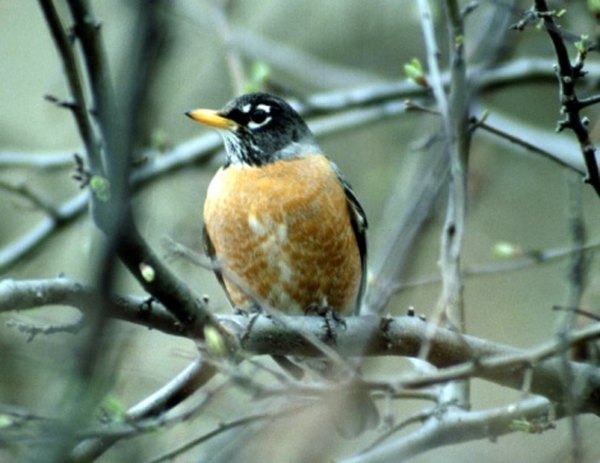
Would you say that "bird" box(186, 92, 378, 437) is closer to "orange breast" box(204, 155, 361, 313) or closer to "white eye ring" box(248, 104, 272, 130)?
"orange breast" box(204, 155, 361, 313)

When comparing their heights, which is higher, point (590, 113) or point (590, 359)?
point (590, 113)

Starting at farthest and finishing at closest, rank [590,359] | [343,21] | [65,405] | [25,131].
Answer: [25,131], [343,21], [590,359], [65,405]

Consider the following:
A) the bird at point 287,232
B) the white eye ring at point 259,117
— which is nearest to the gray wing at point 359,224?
the bird at point 287,232

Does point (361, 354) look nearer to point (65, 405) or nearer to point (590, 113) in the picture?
point (65, 405)

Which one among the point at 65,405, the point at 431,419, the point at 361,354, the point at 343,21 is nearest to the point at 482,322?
the point at 343,21

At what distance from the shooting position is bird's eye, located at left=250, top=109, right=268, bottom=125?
18.1ft

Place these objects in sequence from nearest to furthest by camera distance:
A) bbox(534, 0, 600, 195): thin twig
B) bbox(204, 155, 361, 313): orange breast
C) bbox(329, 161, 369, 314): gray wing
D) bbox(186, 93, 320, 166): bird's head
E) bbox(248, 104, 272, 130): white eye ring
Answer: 1. bbox(534, 0, 600, 195): thin twig
2. bbox(204, 155, 361, 313): orange breast
3. bbox(329, 161, 369, 314): gray wing
4. bbox(186, 93, 320, 166): bird's head
5. bbox(248, 104, 272, 130): white eye ring

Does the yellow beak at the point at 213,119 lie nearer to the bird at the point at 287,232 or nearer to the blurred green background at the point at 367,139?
the bird at the point at 287,232

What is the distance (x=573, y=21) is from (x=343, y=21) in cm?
219

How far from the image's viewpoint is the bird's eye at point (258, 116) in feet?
18.1

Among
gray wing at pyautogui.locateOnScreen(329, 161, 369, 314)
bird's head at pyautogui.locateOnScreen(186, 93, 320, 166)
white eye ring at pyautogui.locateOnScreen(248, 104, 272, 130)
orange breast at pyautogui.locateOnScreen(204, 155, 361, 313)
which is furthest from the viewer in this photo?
white eye ring at pyautogui.locateOnScreen(248, 104, 272, 130)

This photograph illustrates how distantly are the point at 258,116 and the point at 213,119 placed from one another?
407mm

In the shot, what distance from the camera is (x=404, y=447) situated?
3676 millimetres

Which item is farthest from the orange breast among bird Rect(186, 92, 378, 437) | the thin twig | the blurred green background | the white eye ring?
the thin twig
